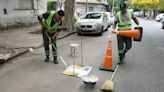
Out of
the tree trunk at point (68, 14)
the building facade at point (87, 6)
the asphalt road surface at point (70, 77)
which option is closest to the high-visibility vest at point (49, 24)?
the asphalt road surface at point (70, 77)

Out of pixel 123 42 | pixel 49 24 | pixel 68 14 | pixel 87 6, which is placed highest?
pixel 87 6

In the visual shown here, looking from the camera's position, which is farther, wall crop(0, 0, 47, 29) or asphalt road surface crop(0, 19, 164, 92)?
wall crop(0, 0, 47, 29)

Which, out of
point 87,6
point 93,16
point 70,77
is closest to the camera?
point 70,77

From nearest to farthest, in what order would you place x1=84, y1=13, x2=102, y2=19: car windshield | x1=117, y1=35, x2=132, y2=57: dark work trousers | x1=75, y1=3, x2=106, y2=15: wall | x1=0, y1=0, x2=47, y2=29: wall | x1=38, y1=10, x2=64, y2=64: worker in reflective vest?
x1=38, y1=10, x2=64, y2=64: worker in reflective vest < x1=117, y1=35, x2=132, y2=57: dark work trousers < x1=0, y1=0, x2=47, y2=29: wall < x1=84, y1=13, x2=102, y2=19: car windshield < x1=75, y1=3, x2=106, y2=15: wall

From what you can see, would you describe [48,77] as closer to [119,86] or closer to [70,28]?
[119,86]

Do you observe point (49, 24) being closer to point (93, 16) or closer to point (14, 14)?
point (93, 16)

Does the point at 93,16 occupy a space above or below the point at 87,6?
below

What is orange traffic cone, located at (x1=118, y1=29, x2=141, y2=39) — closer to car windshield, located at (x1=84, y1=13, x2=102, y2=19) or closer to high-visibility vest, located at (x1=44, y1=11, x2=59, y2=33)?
high-visibility vest, located at (x1=44, y1=11, x2=59, y2=33)

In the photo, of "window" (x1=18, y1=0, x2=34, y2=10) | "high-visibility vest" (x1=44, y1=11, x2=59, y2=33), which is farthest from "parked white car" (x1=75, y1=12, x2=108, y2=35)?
"high-visibility vest" (x1=44, y1=11, x2=59, y2=33)

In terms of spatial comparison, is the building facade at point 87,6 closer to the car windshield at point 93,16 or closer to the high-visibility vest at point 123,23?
the car windshield at point 93,16

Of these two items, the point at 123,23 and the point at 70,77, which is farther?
the point at 123,23

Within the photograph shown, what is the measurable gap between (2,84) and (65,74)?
5.12 feet

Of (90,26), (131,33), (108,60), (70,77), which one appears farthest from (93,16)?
(70,77)

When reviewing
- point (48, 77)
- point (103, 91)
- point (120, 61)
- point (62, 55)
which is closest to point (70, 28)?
point (62, 55)
